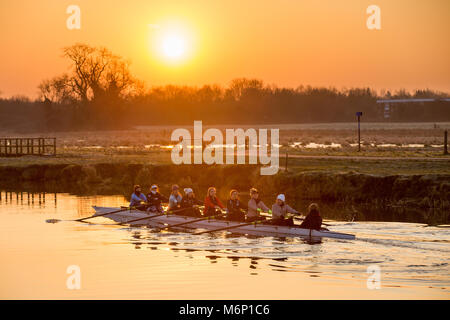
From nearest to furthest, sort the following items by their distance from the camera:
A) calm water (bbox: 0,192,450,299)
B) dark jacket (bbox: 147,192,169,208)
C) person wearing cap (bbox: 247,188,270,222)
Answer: calm water (bbox: 0,192,450,299) < person wearing cap (bbox: 247,188,270,222) < dark jacket (bbox: 147,192,169,208)

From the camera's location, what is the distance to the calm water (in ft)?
73.7

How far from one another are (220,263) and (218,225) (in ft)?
20.6

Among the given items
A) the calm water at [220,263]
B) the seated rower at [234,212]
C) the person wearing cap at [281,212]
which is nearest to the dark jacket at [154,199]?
the calm water at [220,263]

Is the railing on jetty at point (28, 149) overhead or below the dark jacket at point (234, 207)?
overhead

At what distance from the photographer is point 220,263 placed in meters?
26.2

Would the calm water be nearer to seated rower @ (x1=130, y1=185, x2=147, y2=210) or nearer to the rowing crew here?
the rowing crew

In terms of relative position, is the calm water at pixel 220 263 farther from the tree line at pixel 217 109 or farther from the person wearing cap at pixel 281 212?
the tree line at pixel 217 109

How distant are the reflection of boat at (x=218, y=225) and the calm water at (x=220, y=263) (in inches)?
14.1

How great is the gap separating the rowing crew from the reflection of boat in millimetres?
271

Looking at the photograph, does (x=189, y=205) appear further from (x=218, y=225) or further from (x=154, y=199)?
(x=218, y=225)

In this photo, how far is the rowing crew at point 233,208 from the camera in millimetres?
29481

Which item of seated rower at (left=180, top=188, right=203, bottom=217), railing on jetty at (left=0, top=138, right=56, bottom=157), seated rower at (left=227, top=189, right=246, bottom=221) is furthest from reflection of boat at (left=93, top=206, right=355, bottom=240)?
railing on jetty at (left=0, top=138, right=56, bottom=157)
